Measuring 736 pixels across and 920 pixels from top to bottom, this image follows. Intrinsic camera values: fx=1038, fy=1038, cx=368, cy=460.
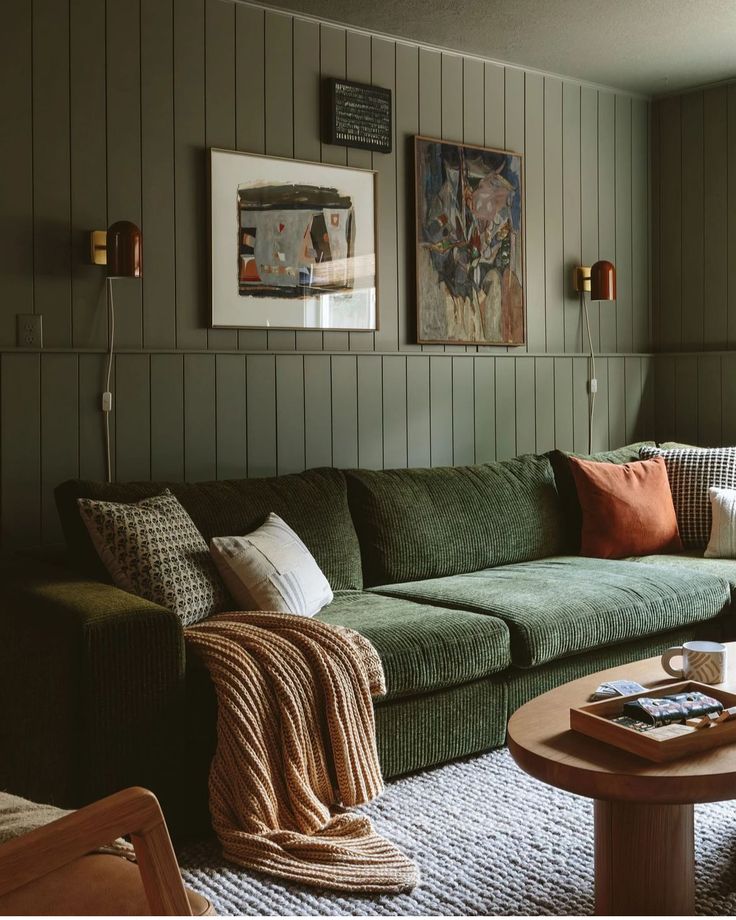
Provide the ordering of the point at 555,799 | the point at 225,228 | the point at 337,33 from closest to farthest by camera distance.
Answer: the point at 555,799 < the point at 225,228 < the point at 337,33

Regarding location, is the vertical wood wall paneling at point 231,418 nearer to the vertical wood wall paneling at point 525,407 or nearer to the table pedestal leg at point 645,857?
the vertical wood wall paneling at point 525,407

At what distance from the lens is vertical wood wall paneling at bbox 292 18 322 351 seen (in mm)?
3914

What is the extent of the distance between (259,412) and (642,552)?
159 centimetres

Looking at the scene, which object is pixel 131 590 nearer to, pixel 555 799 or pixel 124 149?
pixel 555 799

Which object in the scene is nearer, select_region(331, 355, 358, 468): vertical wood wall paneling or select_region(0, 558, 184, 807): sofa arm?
select_region(0, 558, 184, 807): sofa arm

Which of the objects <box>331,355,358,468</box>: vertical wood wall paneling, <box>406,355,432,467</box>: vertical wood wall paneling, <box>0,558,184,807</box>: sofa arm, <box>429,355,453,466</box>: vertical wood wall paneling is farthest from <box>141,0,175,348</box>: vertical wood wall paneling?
<box>0,558,184,807</box>: sofa arm

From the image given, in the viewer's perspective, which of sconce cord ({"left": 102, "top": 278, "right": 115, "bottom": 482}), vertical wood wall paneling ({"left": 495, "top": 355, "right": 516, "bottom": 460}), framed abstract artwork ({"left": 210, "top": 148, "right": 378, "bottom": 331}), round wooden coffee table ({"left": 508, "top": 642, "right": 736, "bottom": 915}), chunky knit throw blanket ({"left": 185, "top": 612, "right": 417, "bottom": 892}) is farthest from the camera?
vertical wood wall paneling ({"left": 495, "top": 355, "right": 516, "bottom": 460})

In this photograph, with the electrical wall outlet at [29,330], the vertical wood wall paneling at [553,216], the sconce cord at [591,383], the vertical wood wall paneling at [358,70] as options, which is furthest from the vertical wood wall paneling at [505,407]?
the electrical wall outlet at [29,330]

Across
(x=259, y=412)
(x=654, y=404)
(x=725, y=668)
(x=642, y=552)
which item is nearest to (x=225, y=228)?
(x=259, y=412)

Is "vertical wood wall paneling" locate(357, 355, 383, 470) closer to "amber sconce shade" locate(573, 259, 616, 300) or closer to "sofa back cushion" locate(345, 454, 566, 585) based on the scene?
"sofa back cushion" locate(345, 454, 566, 585)

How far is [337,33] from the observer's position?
4020 millimetres

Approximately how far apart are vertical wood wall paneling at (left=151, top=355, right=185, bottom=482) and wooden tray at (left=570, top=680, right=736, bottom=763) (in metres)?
1.92

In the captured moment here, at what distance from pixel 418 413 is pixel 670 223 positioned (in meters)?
1.85

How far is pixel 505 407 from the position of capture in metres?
4.62
